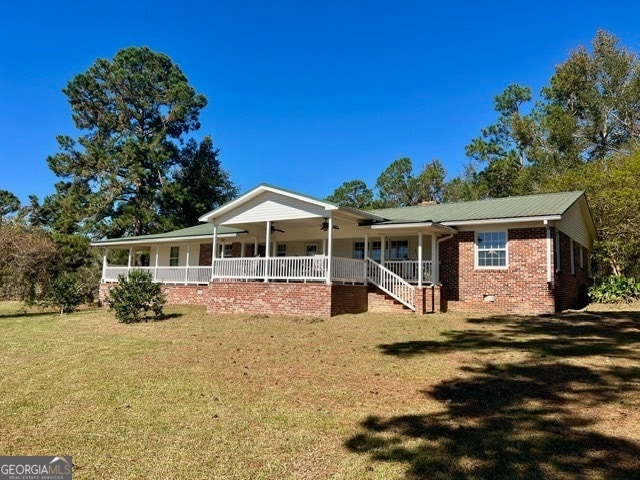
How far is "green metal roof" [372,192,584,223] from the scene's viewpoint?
14.7m

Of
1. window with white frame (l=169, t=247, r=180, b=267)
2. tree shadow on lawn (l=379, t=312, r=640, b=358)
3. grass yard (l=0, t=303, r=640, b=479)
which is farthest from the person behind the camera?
window with white frame (l=169, t=247, r=180, b=267)

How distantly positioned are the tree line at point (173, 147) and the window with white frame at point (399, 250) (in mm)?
13338

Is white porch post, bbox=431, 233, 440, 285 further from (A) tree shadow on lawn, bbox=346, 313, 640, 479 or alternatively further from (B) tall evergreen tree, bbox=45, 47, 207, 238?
(B) tall evergreen tree, bbox=45, 47, 207, 238

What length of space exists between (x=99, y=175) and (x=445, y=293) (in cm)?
3046

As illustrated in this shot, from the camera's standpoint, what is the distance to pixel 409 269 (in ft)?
53.5

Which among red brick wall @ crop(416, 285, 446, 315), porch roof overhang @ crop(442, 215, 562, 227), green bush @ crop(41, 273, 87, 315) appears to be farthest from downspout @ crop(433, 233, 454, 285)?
green bush @ crop(41, 273, 87, 315)

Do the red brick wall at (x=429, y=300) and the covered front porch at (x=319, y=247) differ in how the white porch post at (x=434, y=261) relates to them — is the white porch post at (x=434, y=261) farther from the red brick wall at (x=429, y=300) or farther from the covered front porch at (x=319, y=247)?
the red brick wall at (x=429, y=300)

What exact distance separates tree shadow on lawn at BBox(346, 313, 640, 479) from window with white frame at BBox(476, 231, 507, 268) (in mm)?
7515

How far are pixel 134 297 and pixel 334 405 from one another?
9.94m

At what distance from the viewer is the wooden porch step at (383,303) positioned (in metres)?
14.9

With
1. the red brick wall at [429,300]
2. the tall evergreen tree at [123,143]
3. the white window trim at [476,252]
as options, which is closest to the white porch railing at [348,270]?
the red brick wall at [429,300]

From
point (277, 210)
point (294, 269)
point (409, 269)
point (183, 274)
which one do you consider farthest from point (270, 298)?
point (183, 274)

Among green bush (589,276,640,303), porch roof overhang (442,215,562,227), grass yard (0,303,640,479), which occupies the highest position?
porch roof overhang (442,215,562,227)

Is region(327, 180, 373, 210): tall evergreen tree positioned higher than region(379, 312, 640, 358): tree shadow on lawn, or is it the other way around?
region(327, 180, 373, 210): tall evergreen tree
